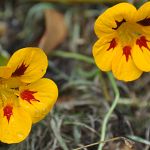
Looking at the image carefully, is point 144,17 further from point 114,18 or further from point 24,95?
point 24,95

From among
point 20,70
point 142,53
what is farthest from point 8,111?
point 142,53

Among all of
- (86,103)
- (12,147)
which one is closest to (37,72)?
(12,147)

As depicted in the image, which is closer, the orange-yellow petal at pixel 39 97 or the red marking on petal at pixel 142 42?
the orange-yellow petal at pixel 39 97

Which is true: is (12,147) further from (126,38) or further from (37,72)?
(126,38)

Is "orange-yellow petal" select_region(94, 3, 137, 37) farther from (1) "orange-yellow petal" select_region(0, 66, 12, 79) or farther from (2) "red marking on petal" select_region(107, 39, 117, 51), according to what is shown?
(1) "orange-yellow petal" select_region(0, 66, 12, 79)

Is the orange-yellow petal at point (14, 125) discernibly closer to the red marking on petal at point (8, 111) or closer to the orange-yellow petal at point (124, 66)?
the red marking on petal at point (8, 111)

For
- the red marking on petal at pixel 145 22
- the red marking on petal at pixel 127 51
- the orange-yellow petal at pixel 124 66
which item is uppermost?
the red marking on petal at pixel 145 22

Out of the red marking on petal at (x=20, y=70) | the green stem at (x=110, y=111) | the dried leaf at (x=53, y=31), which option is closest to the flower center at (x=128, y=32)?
the green stem at (x=110, y=111)
